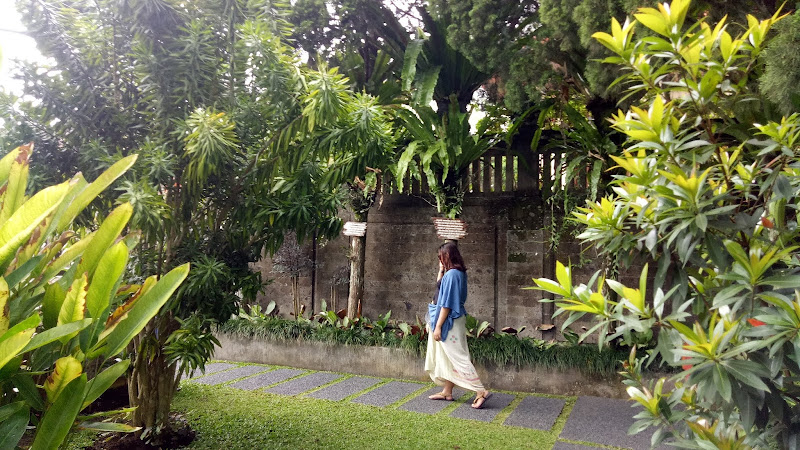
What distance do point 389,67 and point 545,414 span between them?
5.22 meters

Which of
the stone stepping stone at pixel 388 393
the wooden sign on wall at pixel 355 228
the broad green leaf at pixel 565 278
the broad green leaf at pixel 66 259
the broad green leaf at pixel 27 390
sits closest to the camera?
the broad green leaf at pixel 27 390

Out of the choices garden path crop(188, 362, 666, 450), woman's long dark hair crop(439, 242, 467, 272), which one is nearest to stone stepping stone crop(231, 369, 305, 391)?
garden path crop(188, 362, 666, 450)

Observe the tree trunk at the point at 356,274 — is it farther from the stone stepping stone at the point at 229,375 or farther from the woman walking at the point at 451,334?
the woman walking at the point at 451,334

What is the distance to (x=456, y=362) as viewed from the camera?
4.94 metres

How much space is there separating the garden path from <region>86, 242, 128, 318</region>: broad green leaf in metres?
3.49

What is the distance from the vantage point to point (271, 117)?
142 inches

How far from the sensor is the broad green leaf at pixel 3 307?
1044 mm

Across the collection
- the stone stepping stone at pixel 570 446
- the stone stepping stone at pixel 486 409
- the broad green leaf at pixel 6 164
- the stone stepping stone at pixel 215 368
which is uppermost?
the broad green leaf at pixel 6 164

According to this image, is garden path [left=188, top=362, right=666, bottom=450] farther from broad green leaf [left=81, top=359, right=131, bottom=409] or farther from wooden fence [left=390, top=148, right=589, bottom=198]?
broad green leaf [left=81, top=359, right=131, bottom=409]

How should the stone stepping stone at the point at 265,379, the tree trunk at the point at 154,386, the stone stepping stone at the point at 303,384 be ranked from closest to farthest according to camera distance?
Answer: the tree trunk at the point at 154,386
the stone stepping stone at the point at 303,384
the stone stepping stone at the point at 265,379

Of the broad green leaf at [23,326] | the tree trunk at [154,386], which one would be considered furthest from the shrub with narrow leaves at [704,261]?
the tree trunk at [154,386]

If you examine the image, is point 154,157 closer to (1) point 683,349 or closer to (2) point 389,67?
(1) point 683,349

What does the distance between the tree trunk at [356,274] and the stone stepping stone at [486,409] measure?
2.35 metres

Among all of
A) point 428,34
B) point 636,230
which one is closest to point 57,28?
point 636,230
